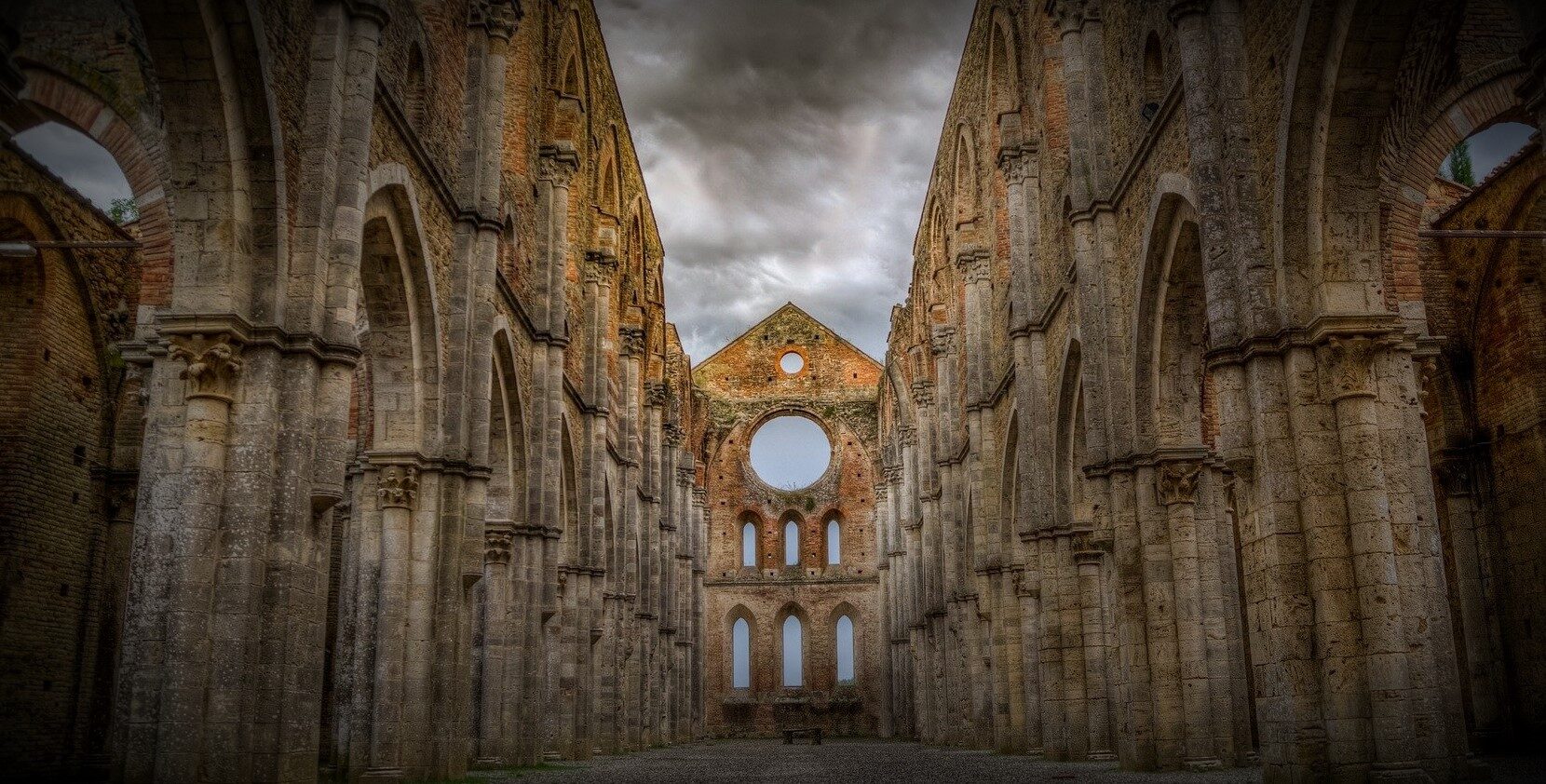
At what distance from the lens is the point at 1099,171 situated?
16828mm

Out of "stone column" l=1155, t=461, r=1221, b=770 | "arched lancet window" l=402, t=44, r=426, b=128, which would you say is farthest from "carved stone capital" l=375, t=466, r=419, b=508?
"stone column" l=1155, t=461, r=1221, b=770

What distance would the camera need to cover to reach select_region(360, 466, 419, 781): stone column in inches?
533

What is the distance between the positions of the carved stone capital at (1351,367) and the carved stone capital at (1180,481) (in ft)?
16.0

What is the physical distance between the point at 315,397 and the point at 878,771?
11753mm

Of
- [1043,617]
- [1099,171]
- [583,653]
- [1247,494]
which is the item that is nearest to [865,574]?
[583,653]

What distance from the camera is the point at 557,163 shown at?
22.6m

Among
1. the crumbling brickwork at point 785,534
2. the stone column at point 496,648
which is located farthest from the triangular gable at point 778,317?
the stone column at point 496,648

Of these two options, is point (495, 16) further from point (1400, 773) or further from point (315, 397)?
point (1400, 773)

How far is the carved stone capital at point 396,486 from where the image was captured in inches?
572

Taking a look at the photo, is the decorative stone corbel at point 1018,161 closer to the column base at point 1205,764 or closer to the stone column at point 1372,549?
the column base at point 1205,764

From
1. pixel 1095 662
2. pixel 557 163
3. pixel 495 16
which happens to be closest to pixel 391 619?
pixel 495 16

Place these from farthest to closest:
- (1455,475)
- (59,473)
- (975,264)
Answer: (975,264) < (1455,475) < (59,473)

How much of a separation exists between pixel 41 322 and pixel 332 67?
8.92 metres

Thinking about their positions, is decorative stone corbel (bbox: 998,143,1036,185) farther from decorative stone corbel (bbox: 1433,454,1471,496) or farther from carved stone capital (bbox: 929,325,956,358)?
carved stone capital (bbox: 929,325,956,358)
